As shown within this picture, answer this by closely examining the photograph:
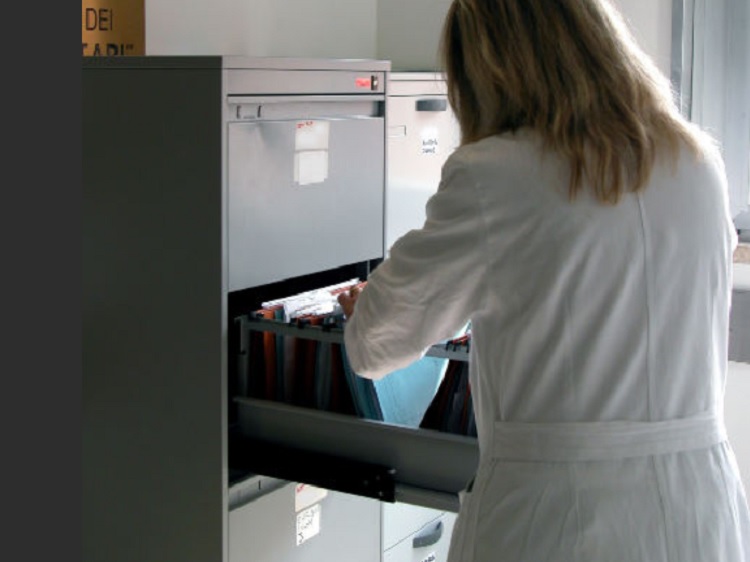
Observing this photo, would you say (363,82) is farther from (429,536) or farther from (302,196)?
(429,536)

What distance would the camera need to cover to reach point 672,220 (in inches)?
63.7

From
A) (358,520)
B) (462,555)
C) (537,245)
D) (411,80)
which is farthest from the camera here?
(411,80)

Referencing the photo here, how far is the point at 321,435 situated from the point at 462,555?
507 mm

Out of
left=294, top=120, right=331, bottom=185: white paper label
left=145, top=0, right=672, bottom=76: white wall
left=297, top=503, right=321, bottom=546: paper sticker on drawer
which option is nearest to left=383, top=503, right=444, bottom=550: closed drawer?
left=297, top=503, right=321, bottom=546: paper sticker on drawer

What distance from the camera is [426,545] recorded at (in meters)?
2.85

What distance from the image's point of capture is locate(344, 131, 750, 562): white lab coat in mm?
1599

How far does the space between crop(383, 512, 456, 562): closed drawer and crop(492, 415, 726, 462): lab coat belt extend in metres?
1.10

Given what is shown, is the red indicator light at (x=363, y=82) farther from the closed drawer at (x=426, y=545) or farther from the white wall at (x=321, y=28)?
the closed drawer at (x=426, y=545)

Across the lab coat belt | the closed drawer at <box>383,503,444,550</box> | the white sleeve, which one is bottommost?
the closed drawer at <box>383,503,444,550</box>

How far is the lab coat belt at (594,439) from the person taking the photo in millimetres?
1628

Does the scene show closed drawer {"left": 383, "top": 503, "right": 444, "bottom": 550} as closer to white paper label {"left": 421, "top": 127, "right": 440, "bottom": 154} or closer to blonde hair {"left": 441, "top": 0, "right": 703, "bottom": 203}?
white paper label {"left": 421, "top": 127, "right": 440, "bottom": 154}
